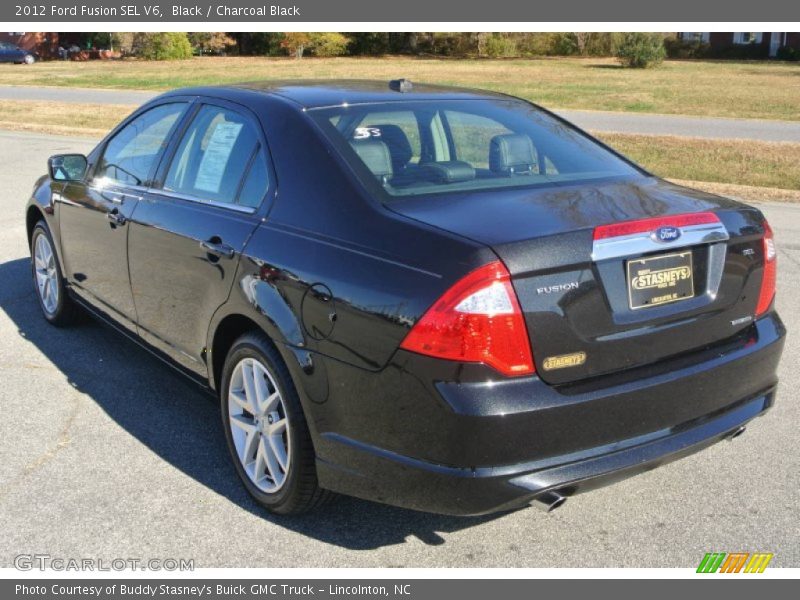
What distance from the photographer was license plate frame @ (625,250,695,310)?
294 cm

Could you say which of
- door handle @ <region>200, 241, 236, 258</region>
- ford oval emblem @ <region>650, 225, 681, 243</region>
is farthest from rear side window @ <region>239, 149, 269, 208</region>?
ford oval emblem @ <region>650, 225, 681, 243</region>

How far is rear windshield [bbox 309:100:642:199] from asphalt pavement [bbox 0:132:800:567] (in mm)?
1333

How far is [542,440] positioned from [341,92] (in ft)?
6.64

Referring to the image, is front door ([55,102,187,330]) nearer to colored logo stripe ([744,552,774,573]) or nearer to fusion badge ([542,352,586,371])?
fusion badge ([542,352,586,371])

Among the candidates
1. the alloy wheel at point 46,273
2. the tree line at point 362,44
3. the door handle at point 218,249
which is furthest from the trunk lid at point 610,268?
the tree line at point 362,44

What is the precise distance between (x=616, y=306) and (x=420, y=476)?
85 cm

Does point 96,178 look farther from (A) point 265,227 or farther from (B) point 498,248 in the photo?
(B) point 498,248

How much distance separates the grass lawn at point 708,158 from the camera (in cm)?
1185

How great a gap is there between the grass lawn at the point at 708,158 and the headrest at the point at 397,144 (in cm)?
833

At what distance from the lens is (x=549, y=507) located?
2863 mm

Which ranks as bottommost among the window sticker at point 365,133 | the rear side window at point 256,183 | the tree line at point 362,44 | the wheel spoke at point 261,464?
the wheel spoke at point 261,464

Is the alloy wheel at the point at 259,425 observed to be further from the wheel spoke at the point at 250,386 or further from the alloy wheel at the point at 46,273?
the alloy wheel at the point at 46,273

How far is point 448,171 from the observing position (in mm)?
3641
